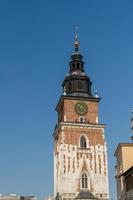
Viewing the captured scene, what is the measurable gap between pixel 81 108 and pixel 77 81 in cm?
482

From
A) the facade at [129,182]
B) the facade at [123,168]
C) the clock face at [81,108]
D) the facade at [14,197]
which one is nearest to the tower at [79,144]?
the clock face at [81,108]

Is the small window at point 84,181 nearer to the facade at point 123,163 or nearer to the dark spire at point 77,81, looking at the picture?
the dark spire at point 77,81

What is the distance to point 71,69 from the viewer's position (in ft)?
222

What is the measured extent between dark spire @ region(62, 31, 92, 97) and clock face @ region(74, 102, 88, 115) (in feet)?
5.13

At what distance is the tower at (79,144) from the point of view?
58062mm

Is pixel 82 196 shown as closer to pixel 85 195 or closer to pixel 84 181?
pixel 85 195

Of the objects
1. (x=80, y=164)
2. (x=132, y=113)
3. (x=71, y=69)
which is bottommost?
(x=80, y=164)

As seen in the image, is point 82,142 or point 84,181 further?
point 82,142

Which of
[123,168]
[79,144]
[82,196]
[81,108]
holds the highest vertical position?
[81,108]

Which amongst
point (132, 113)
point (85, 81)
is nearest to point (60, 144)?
point (85, 81)

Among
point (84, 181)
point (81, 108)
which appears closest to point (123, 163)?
point (84, 181)

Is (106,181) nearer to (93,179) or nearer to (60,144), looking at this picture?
(93,179)

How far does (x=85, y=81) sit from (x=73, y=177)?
54.3 ft

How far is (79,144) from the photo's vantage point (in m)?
60.7
